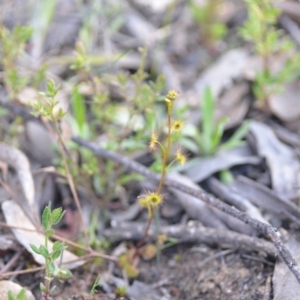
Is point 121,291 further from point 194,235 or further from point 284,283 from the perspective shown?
point 284,283

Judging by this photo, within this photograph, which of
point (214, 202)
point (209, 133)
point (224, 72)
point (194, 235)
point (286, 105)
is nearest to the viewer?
point (214, 202)

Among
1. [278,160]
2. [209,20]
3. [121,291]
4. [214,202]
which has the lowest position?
[121,291]

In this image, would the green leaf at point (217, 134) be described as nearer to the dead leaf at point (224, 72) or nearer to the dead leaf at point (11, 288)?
the dead leaf at point (224, 72)

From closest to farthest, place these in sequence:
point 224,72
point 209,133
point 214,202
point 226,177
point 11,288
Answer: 1. point 11,288
2. point 214,202
3. point 226,177
4. point 209,133
5. point 224,72

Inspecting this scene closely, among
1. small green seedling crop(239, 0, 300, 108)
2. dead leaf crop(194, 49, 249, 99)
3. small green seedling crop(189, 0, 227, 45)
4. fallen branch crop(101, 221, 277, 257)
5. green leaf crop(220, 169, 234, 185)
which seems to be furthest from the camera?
small green seedling crop(189, 0, 227, 45)

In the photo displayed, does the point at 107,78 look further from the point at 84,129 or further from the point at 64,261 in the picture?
the point at 64,261

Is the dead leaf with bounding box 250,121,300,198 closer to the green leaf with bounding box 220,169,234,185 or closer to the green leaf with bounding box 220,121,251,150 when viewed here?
the green leaf with bounding box 220,121,251,150

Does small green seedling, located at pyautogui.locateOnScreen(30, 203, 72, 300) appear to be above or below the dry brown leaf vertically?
above

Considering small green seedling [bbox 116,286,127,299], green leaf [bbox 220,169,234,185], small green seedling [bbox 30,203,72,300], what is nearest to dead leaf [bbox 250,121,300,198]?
green leaf [bbox 220,169,234,185]

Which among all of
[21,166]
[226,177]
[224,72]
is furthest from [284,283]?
[224,72]

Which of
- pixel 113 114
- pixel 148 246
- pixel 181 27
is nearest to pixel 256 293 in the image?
pixel 148 246

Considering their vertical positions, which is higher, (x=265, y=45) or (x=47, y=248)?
(x=265, y=45)

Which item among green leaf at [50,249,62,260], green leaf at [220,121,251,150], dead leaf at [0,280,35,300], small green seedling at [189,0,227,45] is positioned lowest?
dead leaf at [0,280,35,300]
